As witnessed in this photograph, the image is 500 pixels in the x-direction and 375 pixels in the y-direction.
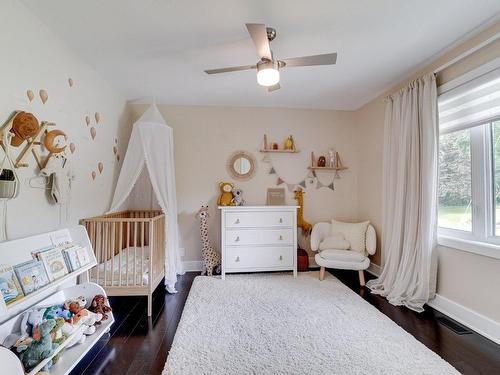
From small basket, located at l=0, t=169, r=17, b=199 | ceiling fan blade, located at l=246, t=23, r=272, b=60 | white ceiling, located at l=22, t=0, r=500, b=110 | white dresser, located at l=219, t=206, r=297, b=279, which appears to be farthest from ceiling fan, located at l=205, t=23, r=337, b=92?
white dresser, located at l=219, t=206, r=297, b=279

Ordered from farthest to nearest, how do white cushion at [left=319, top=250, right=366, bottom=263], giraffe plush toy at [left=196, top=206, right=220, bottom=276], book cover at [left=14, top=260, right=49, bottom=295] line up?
giraffe plush toy at [left=196, top=206, right=220, bottom=276]
white cushion at [left=319, top=250, right=366, bottom=263]
book cover at [left=14, top=260, right=49, bottom=295]

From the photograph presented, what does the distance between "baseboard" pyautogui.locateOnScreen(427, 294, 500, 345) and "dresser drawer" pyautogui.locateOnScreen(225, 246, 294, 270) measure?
5.28 ft

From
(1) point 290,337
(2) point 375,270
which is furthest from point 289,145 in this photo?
(1) point 290,337

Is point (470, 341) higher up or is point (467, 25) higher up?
point (467, 25)

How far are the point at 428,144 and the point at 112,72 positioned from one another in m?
3.37

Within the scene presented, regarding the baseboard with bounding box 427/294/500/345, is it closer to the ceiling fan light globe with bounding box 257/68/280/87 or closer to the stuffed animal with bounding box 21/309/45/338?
the ceiling fan light globe with bounding box 257/68/280/87

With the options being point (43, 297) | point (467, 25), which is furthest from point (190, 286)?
point (467, 25)

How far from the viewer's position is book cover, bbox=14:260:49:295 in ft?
4.83

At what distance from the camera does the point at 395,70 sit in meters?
2.68

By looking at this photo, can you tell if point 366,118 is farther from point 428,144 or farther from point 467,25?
point 467,25

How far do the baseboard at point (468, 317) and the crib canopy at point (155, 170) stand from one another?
2.79m

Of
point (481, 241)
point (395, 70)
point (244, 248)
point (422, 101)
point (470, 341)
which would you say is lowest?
point (470, 341)

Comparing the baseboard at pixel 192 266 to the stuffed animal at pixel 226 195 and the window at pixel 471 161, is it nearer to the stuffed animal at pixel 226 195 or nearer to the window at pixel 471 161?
the stuffed animal at pixel 226 195

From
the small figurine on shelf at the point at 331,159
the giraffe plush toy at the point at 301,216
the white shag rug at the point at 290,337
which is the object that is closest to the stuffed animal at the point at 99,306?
the white shag rug at the point at 290,337
